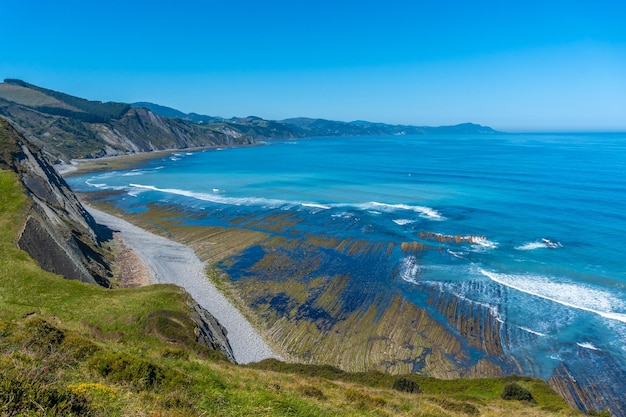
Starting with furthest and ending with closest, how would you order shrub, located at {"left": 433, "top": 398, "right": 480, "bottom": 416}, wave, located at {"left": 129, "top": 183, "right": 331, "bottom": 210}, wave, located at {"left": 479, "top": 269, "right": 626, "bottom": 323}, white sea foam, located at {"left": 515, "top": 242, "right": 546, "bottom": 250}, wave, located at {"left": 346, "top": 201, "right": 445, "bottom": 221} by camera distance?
1. wave, located at {"left": 129, "top": 183, "right": 331, "bottom": 210}
2. wave, located at {"left": 346, "top": 201, "right": 445, "bottom": 221}
3. white sea foam, located at {"left": 515, "top": 242, "right": 546, "bottom": 250}
4. wave, located at {"left": 479, "top": 269, "right": 626, "bottom": 323}
5. shrub, located at {"left": 433, "top": 398, "right": 480, "bottom": 416}

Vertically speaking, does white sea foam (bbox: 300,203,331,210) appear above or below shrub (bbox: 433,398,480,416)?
below

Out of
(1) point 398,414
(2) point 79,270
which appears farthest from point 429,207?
(1) point 398,414

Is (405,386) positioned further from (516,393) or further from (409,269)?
(409,269)

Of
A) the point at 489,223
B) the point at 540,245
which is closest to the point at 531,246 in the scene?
the point at 540,245

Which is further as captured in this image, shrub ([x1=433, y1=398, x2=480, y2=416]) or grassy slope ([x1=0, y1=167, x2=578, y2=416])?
shrub ([x1=433, y1=398, x2=480, y2=416])

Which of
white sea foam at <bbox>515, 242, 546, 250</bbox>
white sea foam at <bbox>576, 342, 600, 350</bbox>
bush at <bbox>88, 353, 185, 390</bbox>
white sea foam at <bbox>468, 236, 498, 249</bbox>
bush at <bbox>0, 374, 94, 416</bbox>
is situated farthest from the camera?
white sea foam at <bbox>468, 236, 498, 249</bbox>

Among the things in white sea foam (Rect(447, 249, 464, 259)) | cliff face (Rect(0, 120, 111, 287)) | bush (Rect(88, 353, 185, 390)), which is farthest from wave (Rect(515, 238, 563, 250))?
bush (Rect(88, 353, 185, 390))

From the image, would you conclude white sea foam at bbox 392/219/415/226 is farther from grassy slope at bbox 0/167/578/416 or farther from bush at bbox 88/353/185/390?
bush at bbox 88/353/185/390

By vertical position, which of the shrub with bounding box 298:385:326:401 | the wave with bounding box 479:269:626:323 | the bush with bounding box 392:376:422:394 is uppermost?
the shrub with bounding box 298:385:326:401
